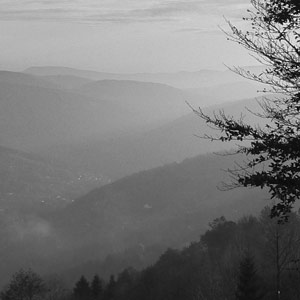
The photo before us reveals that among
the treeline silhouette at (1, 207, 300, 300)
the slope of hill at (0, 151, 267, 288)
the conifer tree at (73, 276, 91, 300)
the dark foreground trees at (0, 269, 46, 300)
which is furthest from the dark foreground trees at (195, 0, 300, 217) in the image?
the slope of hill at (0, 151, 267, 288)

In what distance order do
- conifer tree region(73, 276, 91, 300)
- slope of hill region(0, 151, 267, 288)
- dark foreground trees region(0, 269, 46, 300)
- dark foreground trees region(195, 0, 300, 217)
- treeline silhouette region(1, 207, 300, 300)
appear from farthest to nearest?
slope of hill region(0, 151, 267, 288) < conifer tree region(73, 276, 91, 300) < dark foreground trees region(0, 269, 46, 300) < treeline silhouette region(1, 207, 300, 300) < dark foreground trees region(195, 0, 300, 217)

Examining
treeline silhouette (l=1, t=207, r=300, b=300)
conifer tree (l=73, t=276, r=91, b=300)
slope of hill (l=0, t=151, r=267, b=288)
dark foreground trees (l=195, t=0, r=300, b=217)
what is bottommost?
slope of hill (l=0, t=151, r=267, b=288)

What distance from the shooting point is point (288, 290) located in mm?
25219

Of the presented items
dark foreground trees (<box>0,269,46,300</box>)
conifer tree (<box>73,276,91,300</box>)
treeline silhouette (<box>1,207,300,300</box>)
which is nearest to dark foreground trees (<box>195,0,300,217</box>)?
treeline silhouette (<box>1,207,300,300</box>)

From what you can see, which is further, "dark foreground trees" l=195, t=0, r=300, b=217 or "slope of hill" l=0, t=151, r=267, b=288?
"slope of hill" l=0, t=151, r=267, b=288

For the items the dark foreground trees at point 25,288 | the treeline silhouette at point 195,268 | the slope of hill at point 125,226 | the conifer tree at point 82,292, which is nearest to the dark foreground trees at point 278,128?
the treeline silhouette at point 195,268

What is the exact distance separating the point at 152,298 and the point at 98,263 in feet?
216

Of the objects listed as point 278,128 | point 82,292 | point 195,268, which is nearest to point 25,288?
point 82,292

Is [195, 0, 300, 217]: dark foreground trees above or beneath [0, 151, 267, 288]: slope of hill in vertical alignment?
above

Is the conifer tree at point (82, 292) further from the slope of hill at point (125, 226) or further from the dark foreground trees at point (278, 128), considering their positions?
the slope of hill at point (125, 226)

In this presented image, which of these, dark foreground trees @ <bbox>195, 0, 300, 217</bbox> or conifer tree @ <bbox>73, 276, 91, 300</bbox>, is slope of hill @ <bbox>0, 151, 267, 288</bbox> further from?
dark foreground trees @ <bbox>195, 0, 300, 217</bbox>

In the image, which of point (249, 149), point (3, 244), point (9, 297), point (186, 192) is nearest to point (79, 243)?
point (3, 244)


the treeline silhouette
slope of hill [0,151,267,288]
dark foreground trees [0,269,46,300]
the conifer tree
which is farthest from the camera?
slope of hill [0,151,267,288]

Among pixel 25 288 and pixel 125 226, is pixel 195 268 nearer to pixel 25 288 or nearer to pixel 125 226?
pixel 25 288
